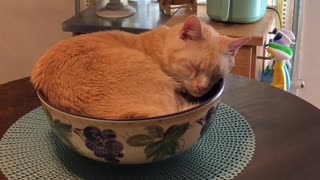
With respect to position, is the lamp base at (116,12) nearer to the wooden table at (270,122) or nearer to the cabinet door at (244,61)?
the cabinet door at (244,61)

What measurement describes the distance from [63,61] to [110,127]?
166 millimetres

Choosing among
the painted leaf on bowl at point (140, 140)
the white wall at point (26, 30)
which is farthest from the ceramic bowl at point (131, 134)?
the white wall at point (26, 30)

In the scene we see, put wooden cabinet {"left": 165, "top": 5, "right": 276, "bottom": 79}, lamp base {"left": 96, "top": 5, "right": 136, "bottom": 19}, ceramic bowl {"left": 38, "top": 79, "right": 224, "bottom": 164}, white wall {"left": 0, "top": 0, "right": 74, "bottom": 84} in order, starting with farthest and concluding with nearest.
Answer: white wall {"left": 0, "top": 0, "right": 74, "bottom": 84}, lamp base {"left": 96, "top": 5, "right": 136, "bottom": 19}, wooden cabinet {"left": 165, "top": 5, "right": 276, "bottom": 79}, ceramic bowl {"left": 38, "top": 79, "right": 224, "bottom": 164}

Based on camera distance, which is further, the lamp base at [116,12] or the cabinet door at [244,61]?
the lamp base at [116,12]

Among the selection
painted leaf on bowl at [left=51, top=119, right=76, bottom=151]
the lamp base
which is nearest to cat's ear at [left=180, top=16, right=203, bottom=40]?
painted leaf on bowl at [left=51, top=119, right=76, bottom=151]

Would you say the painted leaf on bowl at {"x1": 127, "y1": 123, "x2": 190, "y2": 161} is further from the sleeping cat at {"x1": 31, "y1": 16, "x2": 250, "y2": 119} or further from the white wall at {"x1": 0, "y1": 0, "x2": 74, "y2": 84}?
the white wall at {"x1": 0, "y1": 0, "x2": 74, "y2": 84}

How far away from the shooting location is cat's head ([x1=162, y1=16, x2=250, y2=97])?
29.7 inches

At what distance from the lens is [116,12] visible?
1.84m

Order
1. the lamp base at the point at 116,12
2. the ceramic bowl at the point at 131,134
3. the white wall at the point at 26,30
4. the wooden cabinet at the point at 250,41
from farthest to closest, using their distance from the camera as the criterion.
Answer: the white wall at the point at 26,30, the lamp base at the point at 116,12, the wooden cabinet at the point at 250,41, the ceramic bowl at the point at 131,134

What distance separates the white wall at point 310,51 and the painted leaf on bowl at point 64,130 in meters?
1.41

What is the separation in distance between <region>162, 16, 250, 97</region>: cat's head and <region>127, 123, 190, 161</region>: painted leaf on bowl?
0.41ft

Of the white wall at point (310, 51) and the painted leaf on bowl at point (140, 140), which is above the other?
the painted leaf on bowl at point (140, 140)

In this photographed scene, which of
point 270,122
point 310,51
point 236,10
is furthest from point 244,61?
point 270,122

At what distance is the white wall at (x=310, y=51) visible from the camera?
1825 mm
